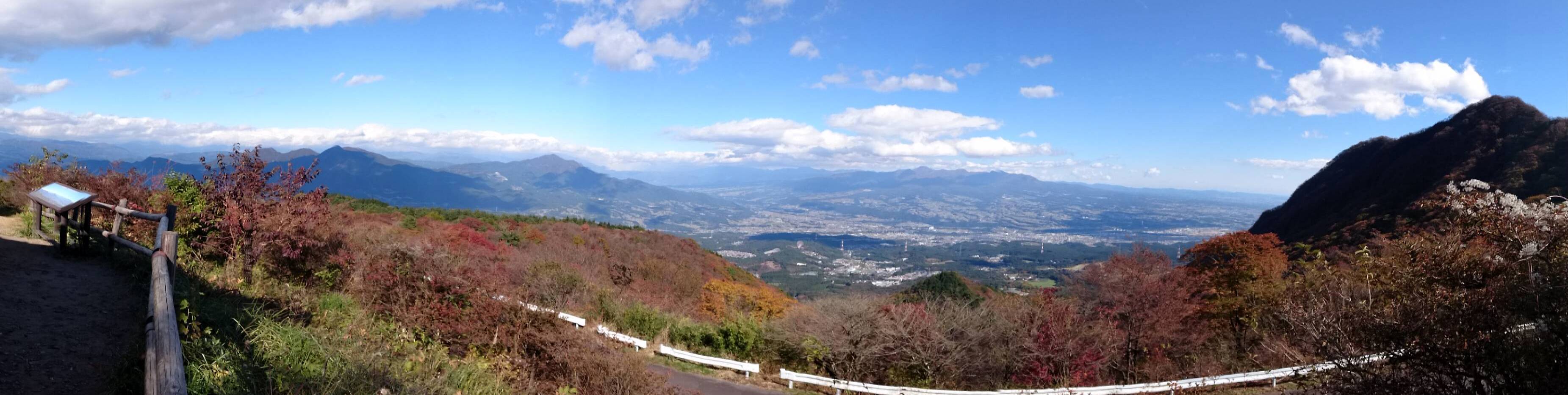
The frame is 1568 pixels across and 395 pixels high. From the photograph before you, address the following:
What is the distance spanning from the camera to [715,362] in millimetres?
11562

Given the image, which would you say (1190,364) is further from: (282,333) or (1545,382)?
(282,333)

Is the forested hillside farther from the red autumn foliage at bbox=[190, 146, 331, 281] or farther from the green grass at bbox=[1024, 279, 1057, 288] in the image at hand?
the green grass at bbox=[1024, 279, 1057, 288]

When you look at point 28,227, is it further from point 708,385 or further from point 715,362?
point 715,362

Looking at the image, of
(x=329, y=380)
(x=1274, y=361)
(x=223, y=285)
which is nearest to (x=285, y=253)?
(x=223, y=285)

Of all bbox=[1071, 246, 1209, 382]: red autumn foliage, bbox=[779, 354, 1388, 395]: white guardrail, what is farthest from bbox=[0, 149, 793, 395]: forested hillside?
bbox=[1071, 246, 1209, 382]: red autumn foliage

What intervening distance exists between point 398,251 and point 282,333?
107 inches

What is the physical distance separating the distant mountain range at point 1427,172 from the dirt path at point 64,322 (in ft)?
142

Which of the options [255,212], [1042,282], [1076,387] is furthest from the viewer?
[1042,282]

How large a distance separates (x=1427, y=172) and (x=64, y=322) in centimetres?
7931

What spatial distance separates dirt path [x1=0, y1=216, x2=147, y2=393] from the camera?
3586mm

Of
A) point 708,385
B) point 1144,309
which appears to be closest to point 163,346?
point 708,385

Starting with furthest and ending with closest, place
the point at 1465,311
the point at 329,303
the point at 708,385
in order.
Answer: the point at 708,385, the point at 329,303, the point at 1465,311

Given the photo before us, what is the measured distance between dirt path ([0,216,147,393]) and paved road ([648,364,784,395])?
636 cm

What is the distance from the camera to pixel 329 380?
4.09 m
